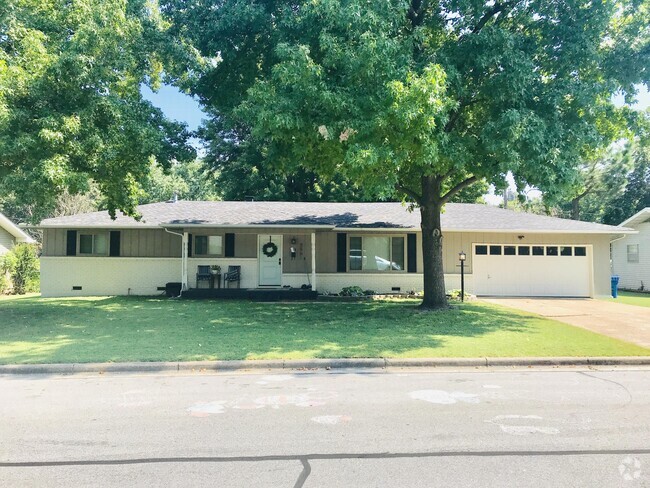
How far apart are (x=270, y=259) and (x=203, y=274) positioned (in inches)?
102

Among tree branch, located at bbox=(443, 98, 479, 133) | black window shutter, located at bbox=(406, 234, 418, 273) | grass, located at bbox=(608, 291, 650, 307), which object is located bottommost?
grass, located at bbox=(608, 291, 650, 307)

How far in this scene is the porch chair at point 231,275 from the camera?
17281 mm

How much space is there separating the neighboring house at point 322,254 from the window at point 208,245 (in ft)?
0.13

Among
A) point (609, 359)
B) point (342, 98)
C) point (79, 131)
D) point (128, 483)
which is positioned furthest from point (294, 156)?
point (128, 483)

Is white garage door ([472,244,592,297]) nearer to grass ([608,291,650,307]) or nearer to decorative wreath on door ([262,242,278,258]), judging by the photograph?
grass ([608,291,650,307])

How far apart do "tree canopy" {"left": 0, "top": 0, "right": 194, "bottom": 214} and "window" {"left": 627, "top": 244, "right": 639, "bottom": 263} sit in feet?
80.1

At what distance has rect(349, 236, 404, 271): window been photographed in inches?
711

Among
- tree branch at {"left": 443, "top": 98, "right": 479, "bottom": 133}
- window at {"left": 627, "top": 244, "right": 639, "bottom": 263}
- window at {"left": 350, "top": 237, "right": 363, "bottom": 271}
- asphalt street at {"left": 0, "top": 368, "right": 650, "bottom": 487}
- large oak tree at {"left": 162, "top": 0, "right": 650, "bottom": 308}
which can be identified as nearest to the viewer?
asphalt street at {"left": 0, "top": 368, "right": 650, "bottom": 487}

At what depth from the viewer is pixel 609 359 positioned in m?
7.63

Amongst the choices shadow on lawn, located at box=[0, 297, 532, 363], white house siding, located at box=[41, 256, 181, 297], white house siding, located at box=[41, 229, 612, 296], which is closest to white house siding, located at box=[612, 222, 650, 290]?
white house siding, located at box=[41, 229, 612, 296]

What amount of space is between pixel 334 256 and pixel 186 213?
6.23 m

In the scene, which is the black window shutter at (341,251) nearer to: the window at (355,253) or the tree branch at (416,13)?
the window at (355,253)

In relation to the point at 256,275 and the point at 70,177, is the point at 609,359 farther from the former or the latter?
the point at 256,275

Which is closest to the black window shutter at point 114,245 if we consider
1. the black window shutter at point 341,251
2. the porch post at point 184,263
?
the porch post at point 184,263
